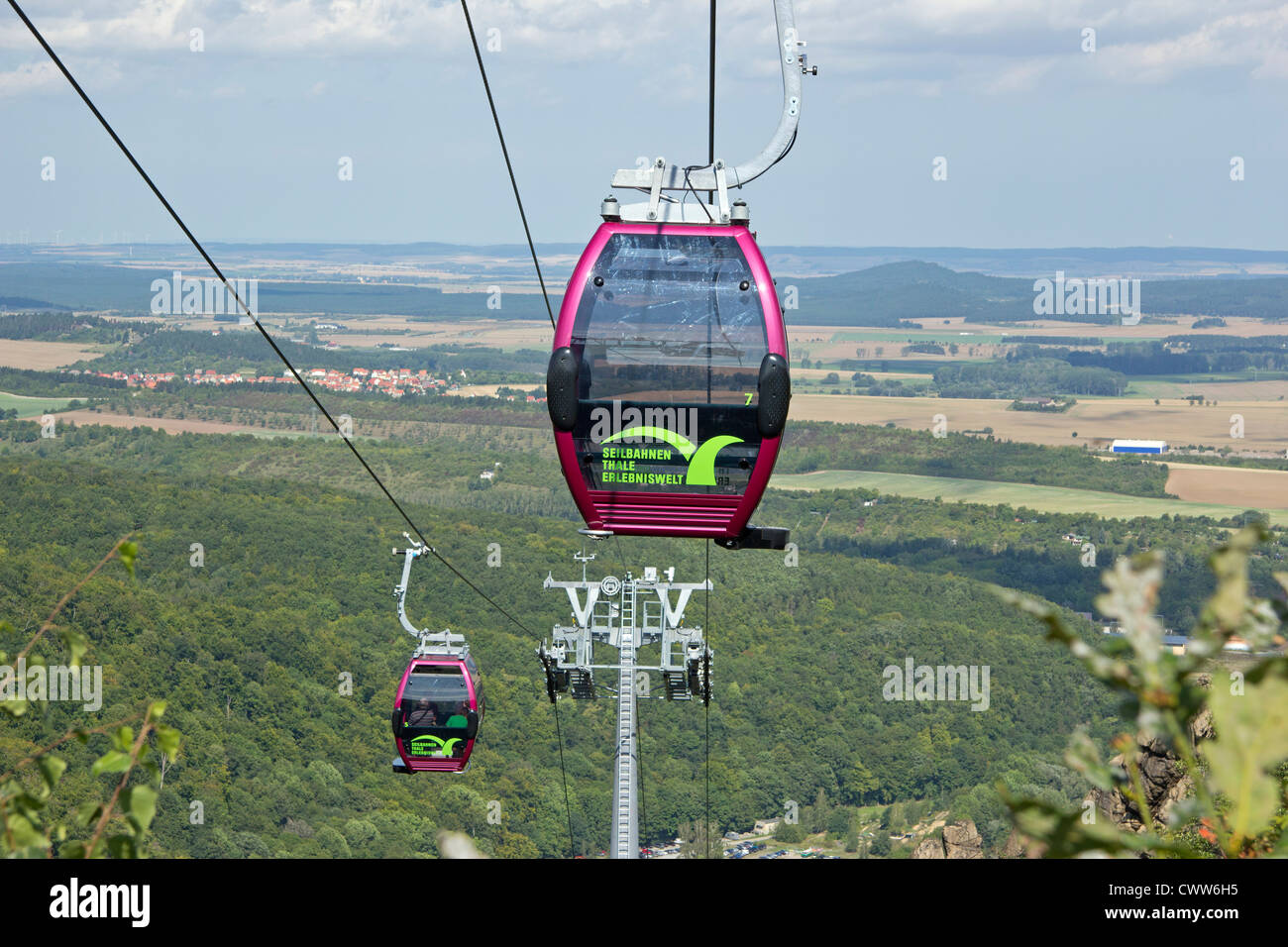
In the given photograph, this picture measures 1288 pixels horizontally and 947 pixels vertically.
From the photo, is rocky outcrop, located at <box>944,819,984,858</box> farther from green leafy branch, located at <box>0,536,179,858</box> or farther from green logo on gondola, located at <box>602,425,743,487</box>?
green leafy branch, located at <box>0,536,179,858</box>

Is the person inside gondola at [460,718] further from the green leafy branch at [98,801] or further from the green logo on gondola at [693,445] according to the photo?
the green leafy branch at [98,801]

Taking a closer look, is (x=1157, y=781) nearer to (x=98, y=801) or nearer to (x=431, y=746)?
(x=431, y=746)

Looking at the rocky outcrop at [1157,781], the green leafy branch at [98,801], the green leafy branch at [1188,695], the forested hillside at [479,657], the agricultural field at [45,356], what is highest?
the agricultural field at [45,356]

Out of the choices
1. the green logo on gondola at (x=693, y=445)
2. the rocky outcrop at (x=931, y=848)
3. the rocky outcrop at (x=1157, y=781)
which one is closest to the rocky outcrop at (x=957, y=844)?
the rocky outcrop at (x=931, y=848)

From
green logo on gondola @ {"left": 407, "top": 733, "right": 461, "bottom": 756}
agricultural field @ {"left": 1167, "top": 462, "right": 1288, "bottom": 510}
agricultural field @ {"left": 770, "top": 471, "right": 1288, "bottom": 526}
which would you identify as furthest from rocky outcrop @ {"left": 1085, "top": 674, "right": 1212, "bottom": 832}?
agricultural field @ {"left": 1167, "top": 462, "right": 1288, "bottom": 510}
